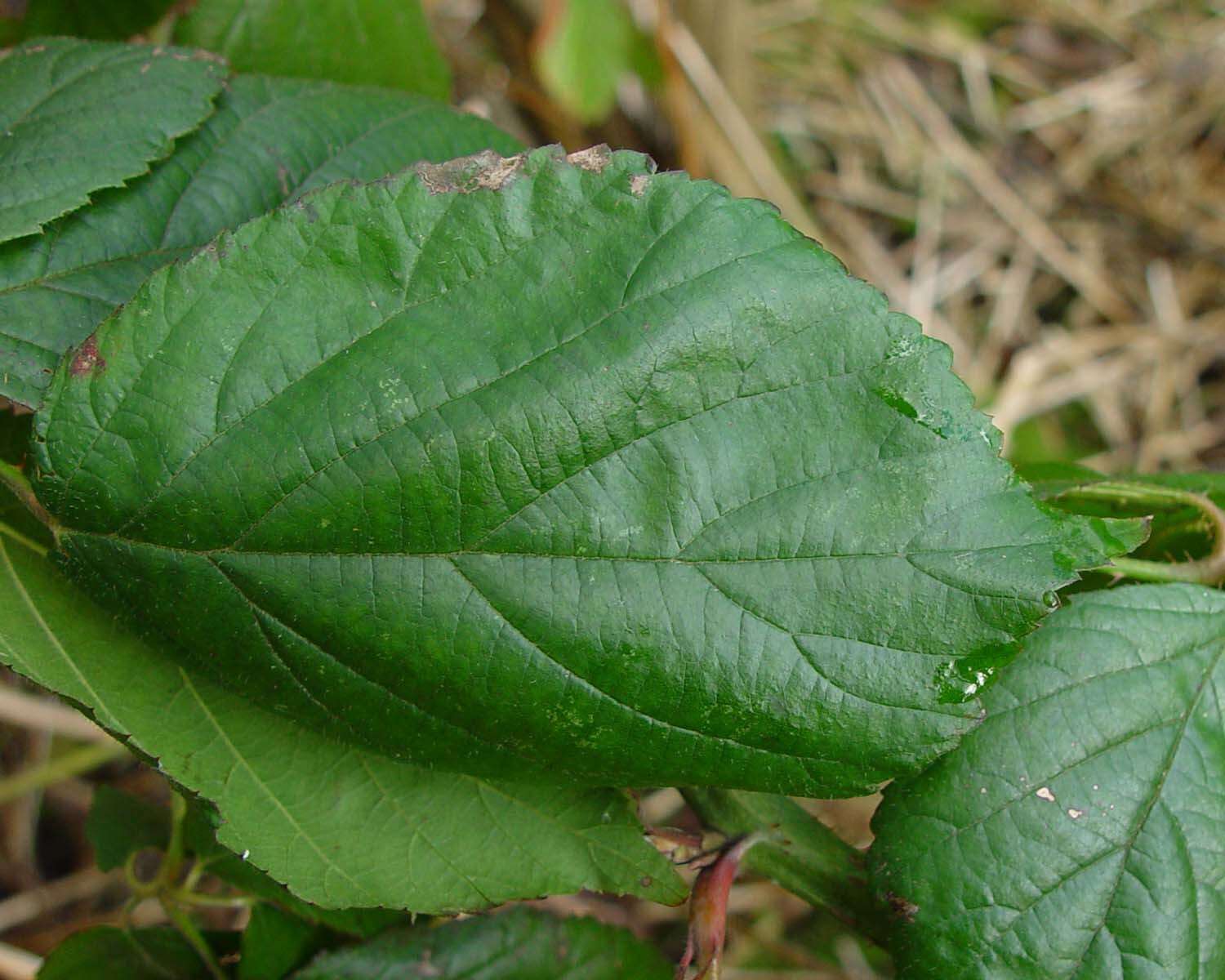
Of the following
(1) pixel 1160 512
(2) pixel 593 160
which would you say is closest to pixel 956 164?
(1) pixel 1160 512

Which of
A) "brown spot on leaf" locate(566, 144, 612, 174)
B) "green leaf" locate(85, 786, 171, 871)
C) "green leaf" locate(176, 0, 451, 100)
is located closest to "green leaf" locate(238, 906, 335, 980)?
"green leaf" locate(85, 786, 171, 871)

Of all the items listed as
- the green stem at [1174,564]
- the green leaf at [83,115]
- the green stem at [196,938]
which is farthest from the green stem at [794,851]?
the green leaf at [83,115]

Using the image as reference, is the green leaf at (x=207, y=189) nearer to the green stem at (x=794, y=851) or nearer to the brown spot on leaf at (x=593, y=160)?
the brown spot on leaf at (x=593, y=160)

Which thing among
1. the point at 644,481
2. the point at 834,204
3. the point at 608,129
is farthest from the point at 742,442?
the point at 834,204

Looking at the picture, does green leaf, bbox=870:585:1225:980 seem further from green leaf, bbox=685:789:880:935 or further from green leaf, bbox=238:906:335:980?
green leaf, bbox=238:906:335:980

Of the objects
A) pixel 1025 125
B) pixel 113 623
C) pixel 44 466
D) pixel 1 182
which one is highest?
pixel 1 182

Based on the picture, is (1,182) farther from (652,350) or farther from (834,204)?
(834,204)

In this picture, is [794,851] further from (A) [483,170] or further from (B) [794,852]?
(A) [483,170]
